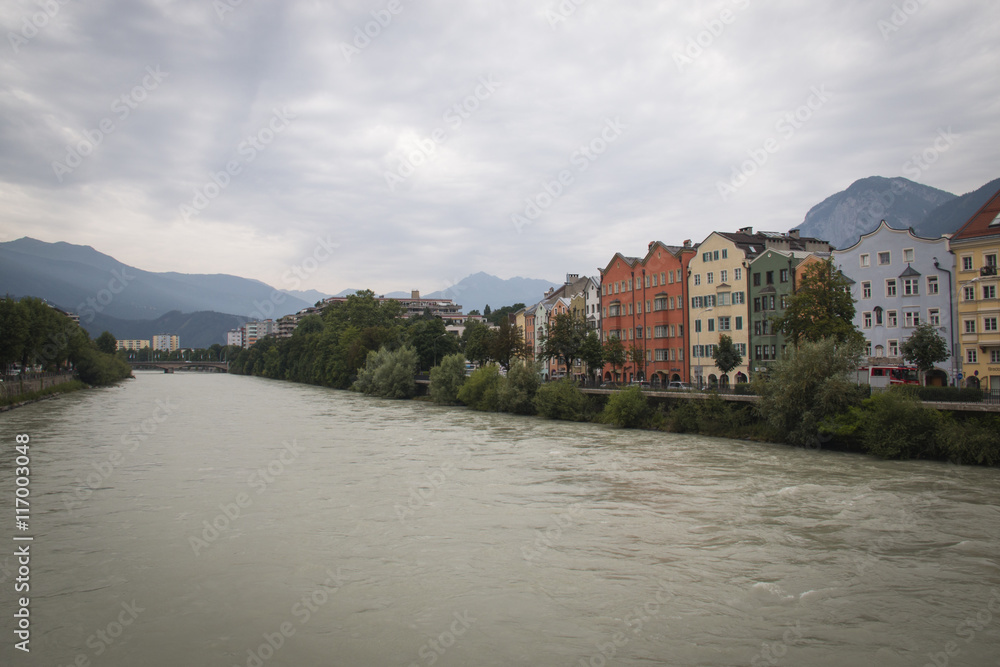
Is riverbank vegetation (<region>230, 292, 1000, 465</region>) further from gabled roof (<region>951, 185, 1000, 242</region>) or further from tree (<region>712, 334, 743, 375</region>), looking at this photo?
gabled roof (<region>951, 185, 1000, 242</region>)

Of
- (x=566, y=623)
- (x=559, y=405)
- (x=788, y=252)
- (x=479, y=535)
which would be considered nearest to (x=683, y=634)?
(x=566, y=623)

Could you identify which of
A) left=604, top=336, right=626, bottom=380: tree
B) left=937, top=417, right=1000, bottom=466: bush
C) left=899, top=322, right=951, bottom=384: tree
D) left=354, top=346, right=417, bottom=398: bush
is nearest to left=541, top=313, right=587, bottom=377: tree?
left=604, top=336, right=626, bottom=380: tree

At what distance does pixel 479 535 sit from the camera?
18250mm

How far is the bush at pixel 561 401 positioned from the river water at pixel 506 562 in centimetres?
2010

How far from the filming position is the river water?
37.7 feet

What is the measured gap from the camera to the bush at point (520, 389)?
57309 mm

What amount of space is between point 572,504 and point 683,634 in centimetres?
1026

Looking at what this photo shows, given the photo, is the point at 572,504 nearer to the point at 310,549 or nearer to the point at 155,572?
the point at 310,549

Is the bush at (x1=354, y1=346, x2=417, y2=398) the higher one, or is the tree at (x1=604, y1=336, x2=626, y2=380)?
the tree at (x1=604, y1=336, x2=626, y2=380)

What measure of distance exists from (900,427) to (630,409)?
17.6 metres

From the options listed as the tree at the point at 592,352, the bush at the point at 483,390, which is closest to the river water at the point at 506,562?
the bush at the point at 483,390

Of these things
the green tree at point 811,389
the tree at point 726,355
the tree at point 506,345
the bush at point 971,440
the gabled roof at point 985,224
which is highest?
the gabled roof at point 985,224

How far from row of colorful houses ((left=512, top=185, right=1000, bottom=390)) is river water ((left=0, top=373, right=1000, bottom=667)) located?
20.0 metres

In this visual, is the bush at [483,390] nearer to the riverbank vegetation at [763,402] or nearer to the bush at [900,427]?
the riverbank vegetation at [763,402]
